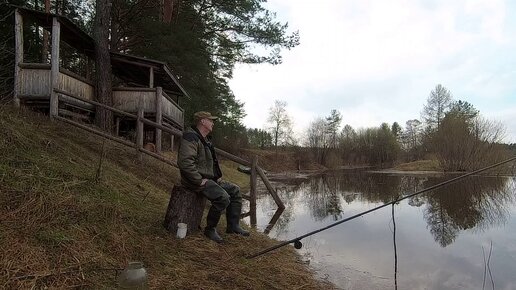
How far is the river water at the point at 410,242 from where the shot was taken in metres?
5.82

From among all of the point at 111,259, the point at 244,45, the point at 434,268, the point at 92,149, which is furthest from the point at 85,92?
the point at 434,268

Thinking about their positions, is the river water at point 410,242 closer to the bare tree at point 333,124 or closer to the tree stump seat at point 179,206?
the tree stump seat at point 179,206

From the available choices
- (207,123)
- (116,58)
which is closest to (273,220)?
(207,123)

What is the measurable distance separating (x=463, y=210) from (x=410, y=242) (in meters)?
5.31

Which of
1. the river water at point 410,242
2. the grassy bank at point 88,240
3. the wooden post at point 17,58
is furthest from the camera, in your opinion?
the wooden post at point 17,58

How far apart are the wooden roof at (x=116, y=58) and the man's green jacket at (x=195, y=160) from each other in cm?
880

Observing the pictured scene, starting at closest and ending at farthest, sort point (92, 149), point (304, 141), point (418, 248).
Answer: point (418, 248) < point (92, 149) < point (304, 141)

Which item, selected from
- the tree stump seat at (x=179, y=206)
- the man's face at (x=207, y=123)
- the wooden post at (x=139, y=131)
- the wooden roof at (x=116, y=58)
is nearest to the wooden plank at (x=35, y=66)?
the wooden roof at (x=116, y=58)

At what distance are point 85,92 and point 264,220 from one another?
8.14 meters

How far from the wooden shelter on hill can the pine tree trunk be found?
0.47 meters

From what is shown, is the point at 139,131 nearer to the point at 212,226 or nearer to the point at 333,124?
the point at 212,226

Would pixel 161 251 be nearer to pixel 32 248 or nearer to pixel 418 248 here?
pixel 32 248

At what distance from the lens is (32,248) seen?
11.3 ft

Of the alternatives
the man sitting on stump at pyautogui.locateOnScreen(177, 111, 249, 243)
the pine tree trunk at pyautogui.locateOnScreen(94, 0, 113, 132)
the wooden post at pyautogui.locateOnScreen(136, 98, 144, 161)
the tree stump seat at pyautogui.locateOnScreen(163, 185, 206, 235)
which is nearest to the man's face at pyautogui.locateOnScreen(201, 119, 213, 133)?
the man sitting on stump at pyautogui.locateOnScreen(177, 111, 249, 243)
